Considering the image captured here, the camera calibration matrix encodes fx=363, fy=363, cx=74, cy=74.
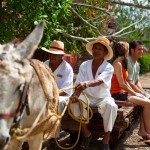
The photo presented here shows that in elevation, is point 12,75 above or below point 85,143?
above

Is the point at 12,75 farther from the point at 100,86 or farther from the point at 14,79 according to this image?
the point at 100,86

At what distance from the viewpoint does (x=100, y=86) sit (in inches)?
215

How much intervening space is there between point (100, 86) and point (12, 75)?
2.62 metres

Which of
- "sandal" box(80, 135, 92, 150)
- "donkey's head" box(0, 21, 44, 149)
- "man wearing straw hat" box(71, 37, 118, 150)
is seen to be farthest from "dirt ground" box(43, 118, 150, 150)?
"donkey's head" box(0, 21, 44, 149)

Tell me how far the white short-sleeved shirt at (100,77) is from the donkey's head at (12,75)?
87.7 inches

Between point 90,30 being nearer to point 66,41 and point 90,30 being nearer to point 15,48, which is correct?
point 66,41

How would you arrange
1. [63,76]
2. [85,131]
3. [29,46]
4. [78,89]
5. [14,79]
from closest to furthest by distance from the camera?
[14,79], [29,46], [78,89], [63,76], [85,131]

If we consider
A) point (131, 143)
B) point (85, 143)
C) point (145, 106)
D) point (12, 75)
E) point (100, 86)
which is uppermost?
point (12, 75)

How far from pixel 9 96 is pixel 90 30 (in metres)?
6.69

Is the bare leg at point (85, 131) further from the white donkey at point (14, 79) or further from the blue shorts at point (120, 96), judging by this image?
the white donkey at point (14, 79)

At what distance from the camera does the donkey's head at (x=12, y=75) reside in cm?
291

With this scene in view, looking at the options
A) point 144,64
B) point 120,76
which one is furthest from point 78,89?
point 144,64

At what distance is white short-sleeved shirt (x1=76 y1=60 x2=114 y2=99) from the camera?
5.39m

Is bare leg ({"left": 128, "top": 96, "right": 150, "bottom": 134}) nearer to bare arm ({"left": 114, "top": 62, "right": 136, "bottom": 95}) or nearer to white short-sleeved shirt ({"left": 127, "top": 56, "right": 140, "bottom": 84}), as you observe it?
bare arm ({"left": 114, "top": 62, "right": 136, "bottom": 95})
